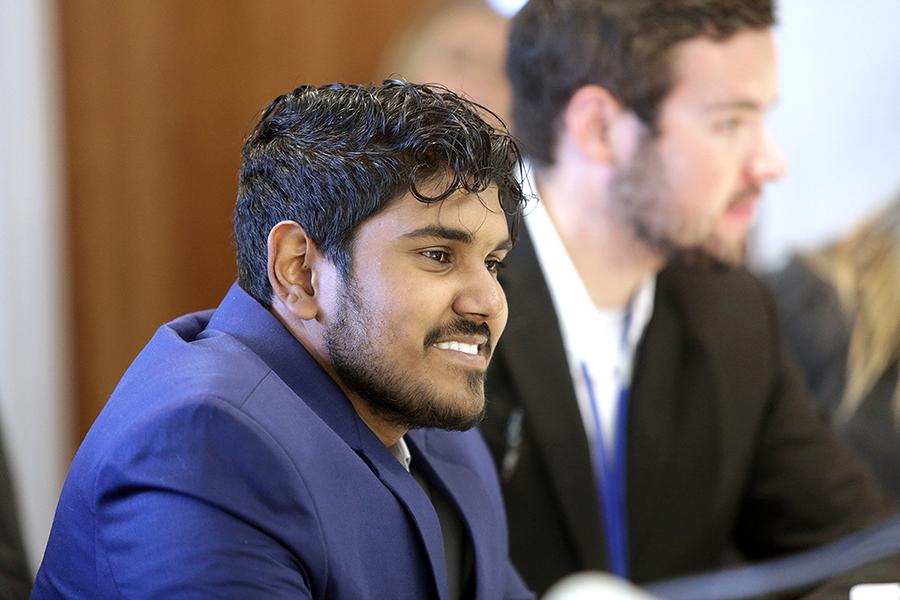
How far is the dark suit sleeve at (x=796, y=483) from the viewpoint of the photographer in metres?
1.35

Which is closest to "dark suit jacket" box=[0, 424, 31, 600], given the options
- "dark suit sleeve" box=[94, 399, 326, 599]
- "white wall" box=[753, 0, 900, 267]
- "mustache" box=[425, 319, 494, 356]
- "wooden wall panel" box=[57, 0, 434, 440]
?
"dark suit sleeve" box=[94, 399, 326, 599]

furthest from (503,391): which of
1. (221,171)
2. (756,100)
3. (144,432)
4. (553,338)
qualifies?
(221,171)

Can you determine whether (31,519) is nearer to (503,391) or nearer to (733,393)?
(503,391)

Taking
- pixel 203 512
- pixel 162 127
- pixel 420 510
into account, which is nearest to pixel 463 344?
pixel 420 510

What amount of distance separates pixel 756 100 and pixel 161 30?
1140 millimetres

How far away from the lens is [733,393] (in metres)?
1.33

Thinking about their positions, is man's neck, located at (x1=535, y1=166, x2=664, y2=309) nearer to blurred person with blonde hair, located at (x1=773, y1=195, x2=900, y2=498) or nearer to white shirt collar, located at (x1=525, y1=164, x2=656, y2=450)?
white shirt collar, located at (x1=525, y1=164, x2=656, y2=450)

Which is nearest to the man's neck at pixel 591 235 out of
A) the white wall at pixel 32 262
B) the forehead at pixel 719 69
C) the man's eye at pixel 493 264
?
the forehead at pixel 719 69

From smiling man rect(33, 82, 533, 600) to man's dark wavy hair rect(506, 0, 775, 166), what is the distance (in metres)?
0.36

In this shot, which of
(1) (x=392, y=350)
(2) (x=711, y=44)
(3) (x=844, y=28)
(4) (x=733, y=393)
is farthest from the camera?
(3) (x=844, y=28)

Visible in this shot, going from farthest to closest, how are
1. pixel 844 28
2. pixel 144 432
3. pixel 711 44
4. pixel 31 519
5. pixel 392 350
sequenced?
pixel 31 519 → pixel 844 28 → pixel 711 44 → pixel 392 350 → pixel 144 432

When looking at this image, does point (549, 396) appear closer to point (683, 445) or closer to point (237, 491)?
point (683, 445)

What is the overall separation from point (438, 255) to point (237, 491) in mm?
226

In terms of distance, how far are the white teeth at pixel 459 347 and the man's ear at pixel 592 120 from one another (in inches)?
18.2
